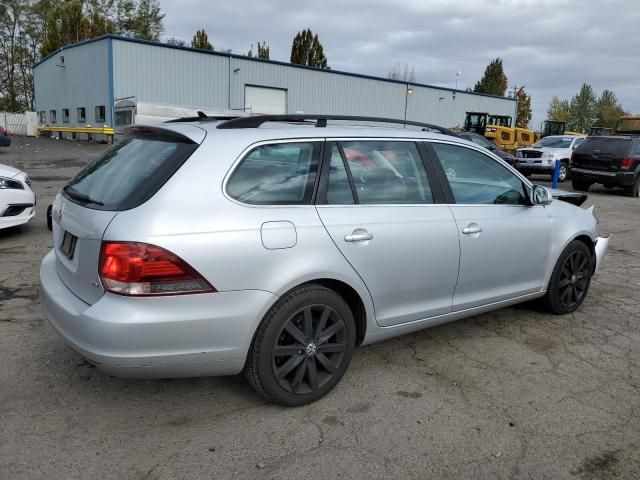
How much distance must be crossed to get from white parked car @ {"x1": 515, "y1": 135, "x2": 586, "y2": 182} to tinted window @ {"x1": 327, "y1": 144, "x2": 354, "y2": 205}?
17.1 m

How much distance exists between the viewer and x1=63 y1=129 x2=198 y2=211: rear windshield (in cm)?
275

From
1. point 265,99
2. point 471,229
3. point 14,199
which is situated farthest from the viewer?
point 265,99

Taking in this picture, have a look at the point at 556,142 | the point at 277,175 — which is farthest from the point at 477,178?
the point at 556,142

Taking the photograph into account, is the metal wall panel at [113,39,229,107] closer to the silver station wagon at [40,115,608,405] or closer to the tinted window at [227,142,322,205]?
the silver station wagon at [40,115,608,405]

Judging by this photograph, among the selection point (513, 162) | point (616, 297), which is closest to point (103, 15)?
point (513, 162)

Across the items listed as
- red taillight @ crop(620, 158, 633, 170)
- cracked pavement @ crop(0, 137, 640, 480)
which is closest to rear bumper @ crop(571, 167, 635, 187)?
red taillight @ crop(620, 158, 633, 170)

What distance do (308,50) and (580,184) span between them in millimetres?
46825

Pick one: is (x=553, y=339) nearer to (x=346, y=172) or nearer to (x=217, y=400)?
(x=346, y=172)

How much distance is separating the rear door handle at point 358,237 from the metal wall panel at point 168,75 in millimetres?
27320

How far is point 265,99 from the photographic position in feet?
106

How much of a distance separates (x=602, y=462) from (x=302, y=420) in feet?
5.04

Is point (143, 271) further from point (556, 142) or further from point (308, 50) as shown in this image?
point (308, 50)

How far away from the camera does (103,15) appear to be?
52.1 metres

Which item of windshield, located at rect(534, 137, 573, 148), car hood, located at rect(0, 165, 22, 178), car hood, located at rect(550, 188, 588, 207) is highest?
windshield, located at rect(534, 137, 573, 148)
